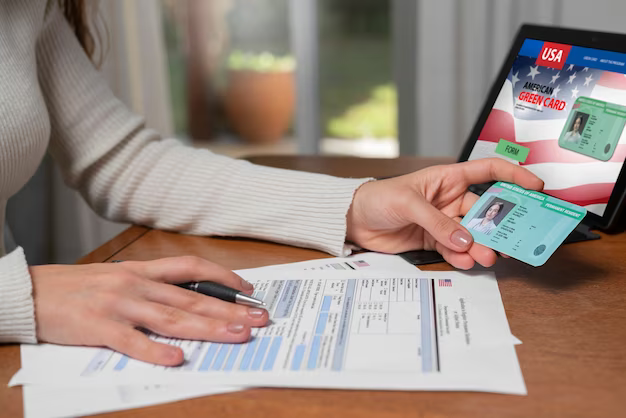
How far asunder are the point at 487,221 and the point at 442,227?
0.17ft

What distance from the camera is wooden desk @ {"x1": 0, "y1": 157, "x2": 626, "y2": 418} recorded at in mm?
493

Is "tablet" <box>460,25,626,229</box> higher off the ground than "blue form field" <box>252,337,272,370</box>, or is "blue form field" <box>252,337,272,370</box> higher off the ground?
"tablet" <box>460,25,626,229</box>

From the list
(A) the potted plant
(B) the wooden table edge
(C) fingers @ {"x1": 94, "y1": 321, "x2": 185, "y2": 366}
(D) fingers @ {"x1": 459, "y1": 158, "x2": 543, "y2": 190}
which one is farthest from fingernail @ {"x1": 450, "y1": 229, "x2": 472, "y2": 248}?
(A) the potted plant

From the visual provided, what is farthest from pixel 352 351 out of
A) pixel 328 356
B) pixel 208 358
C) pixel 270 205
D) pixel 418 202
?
pixel 270 205

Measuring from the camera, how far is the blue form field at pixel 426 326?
55cm

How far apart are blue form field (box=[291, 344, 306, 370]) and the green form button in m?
0.43

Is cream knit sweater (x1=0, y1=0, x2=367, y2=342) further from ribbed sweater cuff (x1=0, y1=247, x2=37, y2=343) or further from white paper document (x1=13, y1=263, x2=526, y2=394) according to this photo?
ribbed sweater cuff (x1=0, y1=247, x2=37, y2=343)

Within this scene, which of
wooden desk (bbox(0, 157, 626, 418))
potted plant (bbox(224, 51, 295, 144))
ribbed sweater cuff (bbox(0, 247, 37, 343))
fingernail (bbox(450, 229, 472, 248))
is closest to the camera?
wooden desk (bbox(0, 157, 626, 418))

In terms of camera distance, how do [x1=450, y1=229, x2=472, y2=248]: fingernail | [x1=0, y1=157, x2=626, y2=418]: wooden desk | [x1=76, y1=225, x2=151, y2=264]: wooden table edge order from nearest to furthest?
[x1=0, y1=157, x2=626, y2=418]: wooden desk
[x1=450, y1=229, x2=472, y2=248]: fingernail
[x1=76, y1=225, x2=151, y2=264]: wooden table edge

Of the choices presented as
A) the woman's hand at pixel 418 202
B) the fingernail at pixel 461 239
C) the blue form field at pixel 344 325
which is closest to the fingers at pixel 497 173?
the woman's hand at pixel 418 202

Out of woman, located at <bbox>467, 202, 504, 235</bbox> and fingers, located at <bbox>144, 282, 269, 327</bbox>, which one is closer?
fingers, located at <bbox>144, 282, 269, 327</bbox>

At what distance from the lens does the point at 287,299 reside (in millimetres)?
675

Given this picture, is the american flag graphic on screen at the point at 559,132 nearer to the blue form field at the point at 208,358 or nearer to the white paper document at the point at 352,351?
the white paper document at the point at 352,351

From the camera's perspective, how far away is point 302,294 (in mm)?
687
